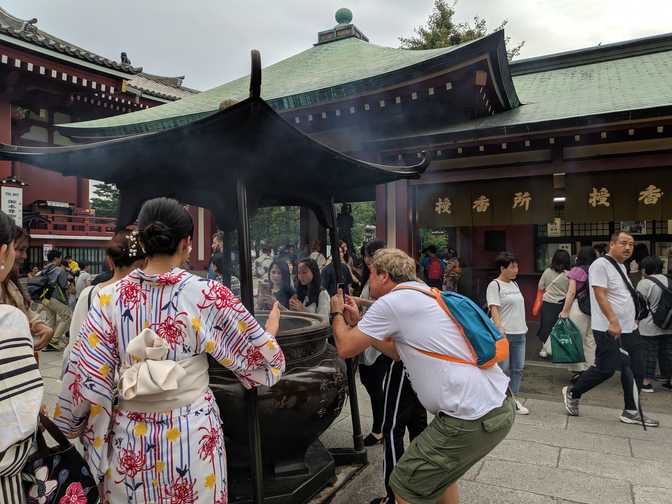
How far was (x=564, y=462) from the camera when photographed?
140 inches

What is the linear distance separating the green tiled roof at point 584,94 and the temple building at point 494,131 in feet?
0.08

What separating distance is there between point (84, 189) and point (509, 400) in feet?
51.9

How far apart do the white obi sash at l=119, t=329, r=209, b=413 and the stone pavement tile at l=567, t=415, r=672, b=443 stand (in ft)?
12.7

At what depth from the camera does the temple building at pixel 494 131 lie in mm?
6516

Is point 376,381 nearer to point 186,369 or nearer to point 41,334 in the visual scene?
point 186,369

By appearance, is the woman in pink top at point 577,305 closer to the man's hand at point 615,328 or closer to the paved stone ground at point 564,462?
the paved stone ground at point 564,462

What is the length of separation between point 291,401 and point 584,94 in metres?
7.46

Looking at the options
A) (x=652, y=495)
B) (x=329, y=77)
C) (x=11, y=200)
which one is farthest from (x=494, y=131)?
(x=11, y=200)

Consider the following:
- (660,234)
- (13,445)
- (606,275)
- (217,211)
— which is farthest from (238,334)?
(660,234)

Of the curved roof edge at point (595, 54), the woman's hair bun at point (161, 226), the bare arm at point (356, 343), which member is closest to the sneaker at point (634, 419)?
the bare arm at point (356, 343)

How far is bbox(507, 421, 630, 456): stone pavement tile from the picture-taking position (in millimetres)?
3799

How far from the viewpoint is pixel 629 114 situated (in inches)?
227

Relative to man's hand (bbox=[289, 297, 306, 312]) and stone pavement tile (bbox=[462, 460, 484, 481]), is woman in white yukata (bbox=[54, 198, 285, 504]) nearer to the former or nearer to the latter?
stone pavement tile (bbox=[462, 460, 484, 481])

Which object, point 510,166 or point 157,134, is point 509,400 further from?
point 510,166
